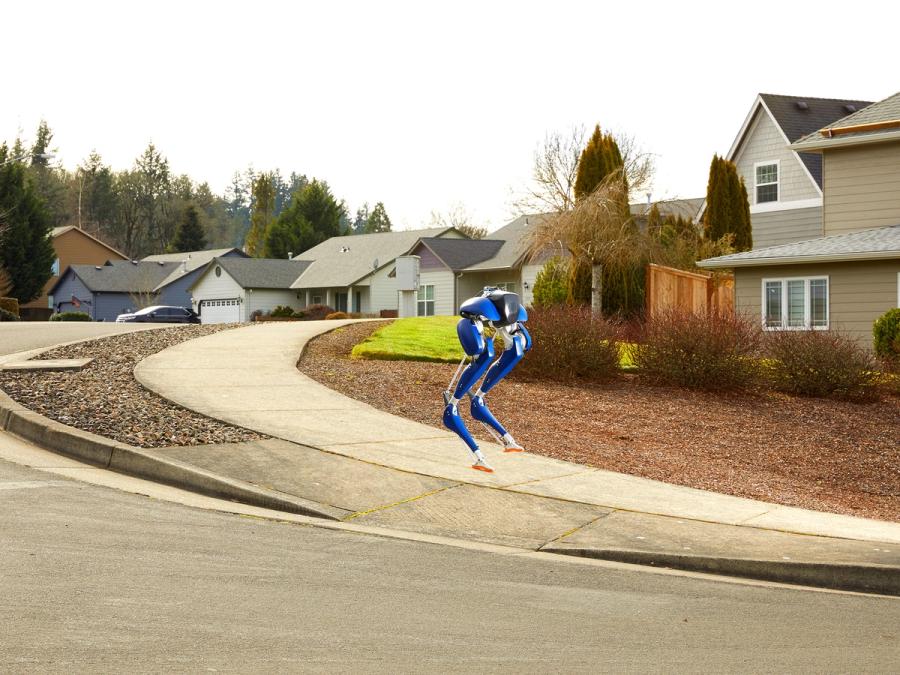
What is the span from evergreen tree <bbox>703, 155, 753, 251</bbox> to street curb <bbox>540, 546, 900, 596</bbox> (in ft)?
89.8

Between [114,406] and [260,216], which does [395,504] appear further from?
[260,216]

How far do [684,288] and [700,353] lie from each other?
1048 cm

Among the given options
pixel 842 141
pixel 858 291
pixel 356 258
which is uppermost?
pixel 842 141

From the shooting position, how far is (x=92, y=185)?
4117 inches

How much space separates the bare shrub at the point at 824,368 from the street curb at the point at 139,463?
11.6 meters

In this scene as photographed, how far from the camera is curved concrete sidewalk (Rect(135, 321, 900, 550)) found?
30.4 feet

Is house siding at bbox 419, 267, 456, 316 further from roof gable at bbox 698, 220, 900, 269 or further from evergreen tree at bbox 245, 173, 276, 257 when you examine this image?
evergreen tree at bbox 245, 173, 276, 257

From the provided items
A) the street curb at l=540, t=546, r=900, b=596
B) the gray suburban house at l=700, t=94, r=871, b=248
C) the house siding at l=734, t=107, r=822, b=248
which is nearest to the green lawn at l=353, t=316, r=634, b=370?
the street curb at l=540, t=546, r=900, b=596

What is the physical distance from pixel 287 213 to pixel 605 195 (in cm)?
6145

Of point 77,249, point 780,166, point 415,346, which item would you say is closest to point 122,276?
point 77,249

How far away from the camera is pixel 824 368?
1792cm

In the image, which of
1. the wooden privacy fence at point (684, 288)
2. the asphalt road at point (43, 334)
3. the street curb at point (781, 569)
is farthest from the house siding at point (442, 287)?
the street curb at point (781, 569)

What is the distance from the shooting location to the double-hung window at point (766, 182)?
113ft

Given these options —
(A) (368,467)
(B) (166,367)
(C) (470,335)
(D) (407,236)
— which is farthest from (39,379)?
(D) (407,236)
